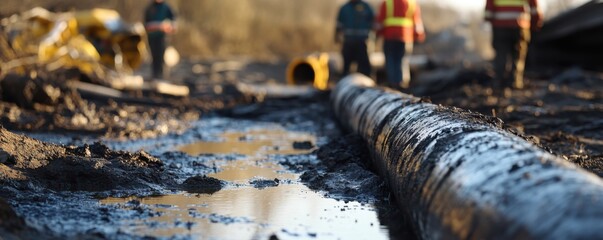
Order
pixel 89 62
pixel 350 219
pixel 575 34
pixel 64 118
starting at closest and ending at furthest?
1. pixel 350 219
2. pixel 64 118
3. pixel 89 62
4. pixel 575 34

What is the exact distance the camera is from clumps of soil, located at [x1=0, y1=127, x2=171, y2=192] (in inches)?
177

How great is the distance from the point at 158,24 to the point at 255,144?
793 cm

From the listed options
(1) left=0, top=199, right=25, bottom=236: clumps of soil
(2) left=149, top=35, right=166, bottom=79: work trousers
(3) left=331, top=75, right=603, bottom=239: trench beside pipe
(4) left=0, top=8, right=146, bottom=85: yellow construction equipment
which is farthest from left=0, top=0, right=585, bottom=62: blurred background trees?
(1) left=0, top=199, right=25, bottom=236: clumps of soil

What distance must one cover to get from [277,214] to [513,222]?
1.75 m

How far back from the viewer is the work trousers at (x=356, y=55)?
13242 millimetres

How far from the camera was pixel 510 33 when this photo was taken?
10.8 meters

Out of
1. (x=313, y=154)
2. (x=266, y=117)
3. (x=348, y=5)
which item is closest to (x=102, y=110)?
(x=266, y=117)

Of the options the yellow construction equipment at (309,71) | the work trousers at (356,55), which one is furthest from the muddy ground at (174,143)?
the yellow construction equipment at (309,71)

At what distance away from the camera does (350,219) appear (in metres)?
4.09

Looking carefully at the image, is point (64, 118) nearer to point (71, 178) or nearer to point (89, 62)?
point (89, 62)

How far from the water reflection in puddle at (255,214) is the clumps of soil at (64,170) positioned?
0.32m

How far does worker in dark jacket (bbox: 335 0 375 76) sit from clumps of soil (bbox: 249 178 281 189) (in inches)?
314

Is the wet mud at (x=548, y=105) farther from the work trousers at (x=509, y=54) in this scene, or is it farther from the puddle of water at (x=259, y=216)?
the puddle of water at (x=259, y=216)

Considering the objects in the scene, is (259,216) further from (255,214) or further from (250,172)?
(250,172)
